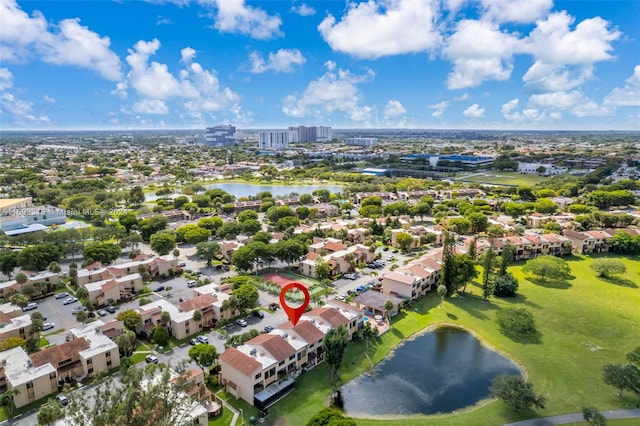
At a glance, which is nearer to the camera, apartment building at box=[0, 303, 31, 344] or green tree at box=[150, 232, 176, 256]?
apartment building at box=[0, 303, 31, 344]

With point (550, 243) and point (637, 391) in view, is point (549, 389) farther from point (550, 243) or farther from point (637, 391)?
point (550, 243)

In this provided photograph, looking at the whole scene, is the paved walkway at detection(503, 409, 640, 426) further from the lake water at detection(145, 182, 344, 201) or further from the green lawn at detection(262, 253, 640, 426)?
the lake water at detection(145, 182, 344, 201)

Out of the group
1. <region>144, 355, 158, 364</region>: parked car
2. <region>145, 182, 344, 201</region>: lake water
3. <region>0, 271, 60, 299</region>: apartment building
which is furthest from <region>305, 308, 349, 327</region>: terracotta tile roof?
<region>145, 182, 344, 201</region>: lake water

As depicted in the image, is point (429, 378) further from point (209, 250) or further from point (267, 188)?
point (267, 188)

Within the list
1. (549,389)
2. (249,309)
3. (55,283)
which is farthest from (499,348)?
(55,283)

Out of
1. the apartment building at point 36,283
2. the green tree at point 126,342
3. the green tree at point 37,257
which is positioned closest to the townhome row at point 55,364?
the green tree at point 126,342

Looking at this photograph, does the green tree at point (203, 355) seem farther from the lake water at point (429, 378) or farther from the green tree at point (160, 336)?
the lake water at point (429, 378)
